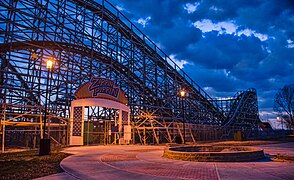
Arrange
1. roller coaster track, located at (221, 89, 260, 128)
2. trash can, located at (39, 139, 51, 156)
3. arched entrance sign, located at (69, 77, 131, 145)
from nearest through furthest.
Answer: trash can, located at (39, 139, 51, 156), arched entrance sign, located at (69, 77, 131, 145), roller coaster track, located at (221, 89, 260, 128)

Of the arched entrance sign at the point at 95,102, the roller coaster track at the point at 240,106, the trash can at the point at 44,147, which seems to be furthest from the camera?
the roller coaster track at the point at 240,106

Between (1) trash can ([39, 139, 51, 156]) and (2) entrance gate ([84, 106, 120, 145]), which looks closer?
(1) trash can ([39, 139, 51, 156])

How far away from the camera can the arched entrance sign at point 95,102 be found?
21406mm

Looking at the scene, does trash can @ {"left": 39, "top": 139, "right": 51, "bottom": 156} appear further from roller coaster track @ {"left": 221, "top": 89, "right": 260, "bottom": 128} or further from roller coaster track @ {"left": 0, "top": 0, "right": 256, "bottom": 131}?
roller coaster track @ {"left": 221, "top": 89, "right": 260, "bottom": 128}

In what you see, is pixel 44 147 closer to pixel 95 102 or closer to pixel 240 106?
pixel 95 102

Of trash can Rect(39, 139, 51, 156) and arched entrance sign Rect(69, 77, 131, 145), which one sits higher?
arched entrance sign Rect(69, 77, 131, 145)

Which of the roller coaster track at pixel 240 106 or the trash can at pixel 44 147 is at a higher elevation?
the roller coaster track at pixel 240 106

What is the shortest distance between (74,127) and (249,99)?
33.2m

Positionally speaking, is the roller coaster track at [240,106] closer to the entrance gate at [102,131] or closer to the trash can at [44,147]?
the entrance gate at [102,131]

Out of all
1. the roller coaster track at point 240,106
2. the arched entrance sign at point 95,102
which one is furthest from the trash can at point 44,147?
the roller coaster track at point 240,106

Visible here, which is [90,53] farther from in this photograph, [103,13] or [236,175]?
[236,175]

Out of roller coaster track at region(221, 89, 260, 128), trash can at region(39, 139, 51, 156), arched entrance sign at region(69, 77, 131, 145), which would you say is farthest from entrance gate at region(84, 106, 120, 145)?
roller coaster track at region(221, 89, 260, 128)

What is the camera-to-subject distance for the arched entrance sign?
70.2ft

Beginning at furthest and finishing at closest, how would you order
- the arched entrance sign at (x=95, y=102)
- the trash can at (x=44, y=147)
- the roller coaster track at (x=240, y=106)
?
the roller coaster track at (x=240, y=106) < the arched entrance sign at (x=95, y=102) < the trash can at (x=44, y=147)
